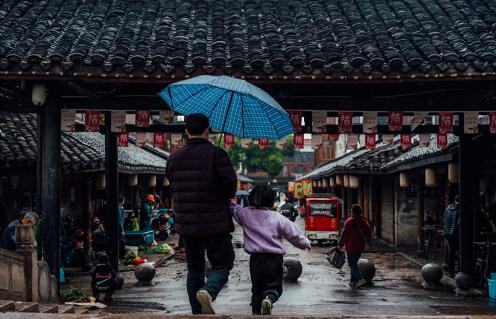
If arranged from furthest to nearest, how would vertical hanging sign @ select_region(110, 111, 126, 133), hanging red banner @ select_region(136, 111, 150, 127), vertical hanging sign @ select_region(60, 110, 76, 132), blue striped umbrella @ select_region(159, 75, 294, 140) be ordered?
hanging red banner @ select_region(136, 111, 150, 127)
vertical hanging sign @ select_region(110, 111, 126, 133)
vertical hanging sign @ select_region(60, 110, 76, 132)
blue striped umbrella @ select_region(159, 75, 294, 140)

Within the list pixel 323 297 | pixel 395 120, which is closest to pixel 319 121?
pixel 395 120

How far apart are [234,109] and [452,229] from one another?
11460 millimetres

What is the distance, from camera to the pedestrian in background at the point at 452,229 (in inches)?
716

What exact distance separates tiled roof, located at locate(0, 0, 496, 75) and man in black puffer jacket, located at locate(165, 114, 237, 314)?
386cm

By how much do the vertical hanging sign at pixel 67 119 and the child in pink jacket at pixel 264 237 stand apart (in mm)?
6054

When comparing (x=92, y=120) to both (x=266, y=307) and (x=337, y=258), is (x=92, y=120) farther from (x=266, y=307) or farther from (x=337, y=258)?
(x=266, y=307)

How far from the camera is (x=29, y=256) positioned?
425 inches

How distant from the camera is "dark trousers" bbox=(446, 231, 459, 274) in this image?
18.5 m

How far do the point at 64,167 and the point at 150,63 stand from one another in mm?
6661

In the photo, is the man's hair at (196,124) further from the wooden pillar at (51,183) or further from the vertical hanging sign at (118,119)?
the vertical hanging sign at (118,119)

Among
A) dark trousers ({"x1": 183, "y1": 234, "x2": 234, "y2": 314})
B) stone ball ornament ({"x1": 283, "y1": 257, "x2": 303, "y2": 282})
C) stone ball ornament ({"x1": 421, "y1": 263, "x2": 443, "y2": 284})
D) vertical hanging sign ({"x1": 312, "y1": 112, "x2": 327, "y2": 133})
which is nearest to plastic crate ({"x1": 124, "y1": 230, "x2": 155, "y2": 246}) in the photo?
stone ball ornament ({"x1": 283, "y1": 257, "x2": 303, "y2": 282})

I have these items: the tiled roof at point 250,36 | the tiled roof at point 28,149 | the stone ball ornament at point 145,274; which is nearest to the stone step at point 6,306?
the tiled roof at point 250,36

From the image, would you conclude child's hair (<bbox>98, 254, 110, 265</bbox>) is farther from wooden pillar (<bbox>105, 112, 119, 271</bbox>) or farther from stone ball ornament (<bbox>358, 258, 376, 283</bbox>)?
stone ball ornament (<bbox>358, 258, 376, 283</bbox>)

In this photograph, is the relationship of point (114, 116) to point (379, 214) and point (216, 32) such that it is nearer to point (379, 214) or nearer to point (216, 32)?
point (216, 32)
